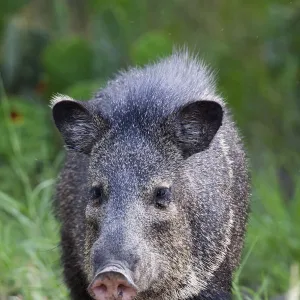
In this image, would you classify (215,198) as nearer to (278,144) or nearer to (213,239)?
(213,239)

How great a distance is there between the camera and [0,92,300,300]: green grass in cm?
713

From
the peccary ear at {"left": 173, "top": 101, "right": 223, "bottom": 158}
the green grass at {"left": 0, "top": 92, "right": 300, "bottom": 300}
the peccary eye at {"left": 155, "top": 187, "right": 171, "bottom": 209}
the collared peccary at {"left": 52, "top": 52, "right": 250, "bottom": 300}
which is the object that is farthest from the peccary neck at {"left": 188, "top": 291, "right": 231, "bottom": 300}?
the peccary ear at {"left": 173, "top": 101, "right": 223, "bottom": 158}

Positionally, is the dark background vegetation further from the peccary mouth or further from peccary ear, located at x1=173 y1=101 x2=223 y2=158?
the peccary mouth

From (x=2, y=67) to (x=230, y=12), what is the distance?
2.70 meters

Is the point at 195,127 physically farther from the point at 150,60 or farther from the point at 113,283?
the point at 150,60

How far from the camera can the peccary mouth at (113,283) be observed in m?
4.70

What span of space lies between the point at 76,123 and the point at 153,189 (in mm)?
747

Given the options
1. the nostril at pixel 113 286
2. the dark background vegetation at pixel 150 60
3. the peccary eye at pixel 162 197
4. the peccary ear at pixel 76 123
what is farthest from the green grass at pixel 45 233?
the nostril at pixel 113 286

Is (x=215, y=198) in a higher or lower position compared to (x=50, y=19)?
lower

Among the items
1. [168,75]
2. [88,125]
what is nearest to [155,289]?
[88,125]

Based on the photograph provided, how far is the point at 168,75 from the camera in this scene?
6254 millimetres

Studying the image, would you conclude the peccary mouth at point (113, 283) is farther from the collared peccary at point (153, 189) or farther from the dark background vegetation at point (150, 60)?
the dark background vegetation at point (150, 60)

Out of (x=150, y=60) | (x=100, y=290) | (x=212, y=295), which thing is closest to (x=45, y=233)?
(x=150, y=60)

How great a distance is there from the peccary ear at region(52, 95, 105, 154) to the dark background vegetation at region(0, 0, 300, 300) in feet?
6.45
